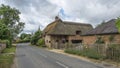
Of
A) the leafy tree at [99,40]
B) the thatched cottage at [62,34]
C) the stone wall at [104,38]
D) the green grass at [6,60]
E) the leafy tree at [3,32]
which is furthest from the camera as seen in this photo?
the thatched cottage at [62,34]

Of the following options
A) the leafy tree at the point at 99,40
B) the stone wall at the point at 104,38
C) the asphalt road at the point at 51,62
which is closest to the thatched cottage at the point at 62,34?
the stone wall at the point at 104,38

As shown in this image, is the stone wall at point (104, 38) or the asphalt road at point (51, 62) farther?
the stone wall at point (104, 38)

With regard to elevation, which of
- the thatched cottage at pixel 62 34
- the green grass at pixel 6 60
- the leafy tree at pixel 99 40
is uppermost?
the thatched cottage at pixel 62 34

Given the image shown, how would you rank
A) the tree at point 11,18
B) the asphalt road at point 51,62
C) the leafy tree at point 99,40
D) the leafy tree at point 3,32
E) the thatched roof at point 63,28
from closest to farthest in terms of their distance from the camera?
the asphalt road at point 51,62 → the leafy tree at point 99,40 → the leafy tree at point 3,32 → the thatched roof at point 63,28 → the tree at point 11,18

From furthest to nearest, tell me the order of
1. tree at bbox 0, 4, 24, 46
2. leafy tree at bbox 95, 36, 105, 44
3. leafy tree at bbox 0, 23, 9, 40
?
1. tree at bbox 0, 4, 24, 46
2. leafy tree at bbox 0, 23, 9, 40
3. leafy tree at bbox 95, 36, 105, 44

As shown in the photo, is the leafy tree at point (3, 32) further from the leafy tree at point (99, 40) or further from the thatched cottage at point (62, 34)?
the leafy tree at point (99, 40)

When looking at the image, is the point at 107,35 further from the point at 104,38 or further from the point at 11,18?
the point at 11,18

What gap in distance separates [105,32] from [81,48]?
390 cm

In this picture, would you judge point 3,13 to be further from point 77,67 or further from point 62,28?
point 77,67

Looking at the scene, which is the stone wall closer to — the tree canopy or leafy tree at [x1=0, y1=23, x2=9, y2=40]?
leafy tree at [x1=0, y1=23, x2=9, y2=40]

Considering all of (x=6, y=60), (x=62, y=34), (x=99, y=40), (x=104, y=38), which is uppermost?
(x=62, y=34)

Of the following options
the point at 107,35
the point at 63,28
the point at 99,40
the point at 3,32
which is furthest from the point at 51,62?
the point at 3,32

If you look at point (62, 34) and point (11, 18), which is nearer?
point (62, 34)

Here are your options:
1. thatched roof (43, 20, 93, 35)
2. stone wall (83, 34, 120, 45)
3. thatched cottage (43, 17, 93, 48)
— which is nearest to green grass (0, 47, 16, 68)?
stone wall (83, 34, 120, 45)
